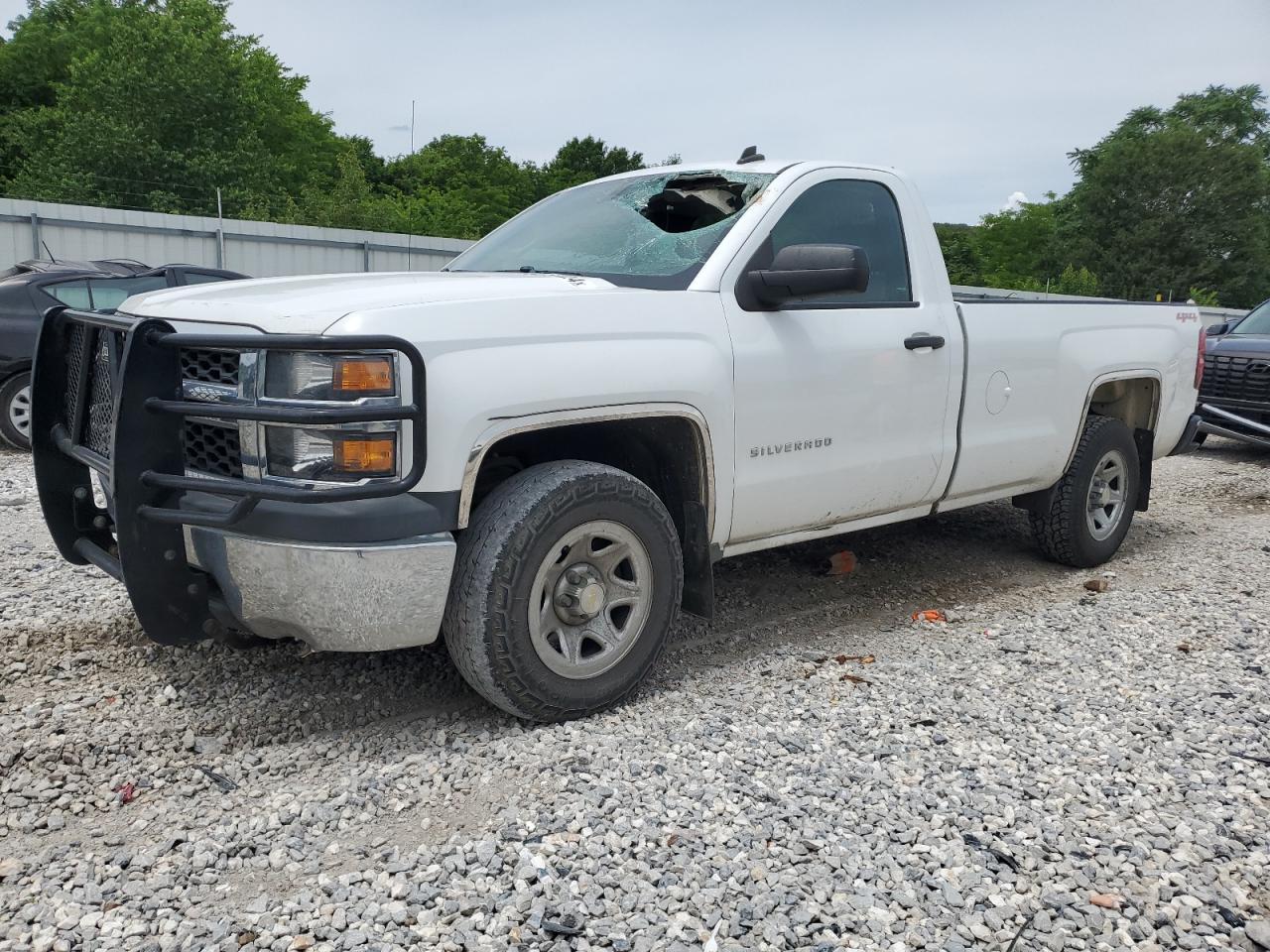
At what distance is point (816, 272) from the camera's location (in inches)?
142

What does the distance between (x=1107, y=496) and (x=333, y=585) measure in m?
4.47

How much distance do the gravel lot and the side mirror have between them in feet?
4.70

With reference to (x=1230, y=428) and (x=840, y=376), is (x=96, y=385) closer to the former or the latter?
(x=840, y=376)

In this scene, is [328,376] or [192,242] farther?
[192,242]

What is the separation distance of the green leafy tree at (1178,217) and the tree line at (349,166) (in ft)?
0.32

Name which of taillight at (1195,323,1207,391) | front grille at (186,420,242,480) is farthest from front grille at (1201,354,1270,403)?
front grille at (186,420,242,480)

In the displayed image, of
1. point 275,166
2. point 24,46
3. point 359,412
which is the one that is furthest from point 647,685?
point 24,46

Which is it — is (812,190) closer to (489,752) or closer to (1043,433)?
(1043,433)

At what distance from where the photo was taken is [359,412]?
2.75 m

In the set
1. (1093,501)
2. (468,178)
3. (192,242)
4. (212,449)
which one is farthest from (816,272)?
(468,178)

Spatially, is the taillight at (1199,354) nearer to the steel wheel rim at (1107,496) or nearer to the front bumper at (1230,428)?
the steel wheel rim at (1107,496)

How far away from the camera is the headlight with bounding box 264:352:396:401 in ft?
9.18

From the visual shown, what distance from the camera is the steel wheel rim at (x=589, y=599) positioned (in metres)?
3.26

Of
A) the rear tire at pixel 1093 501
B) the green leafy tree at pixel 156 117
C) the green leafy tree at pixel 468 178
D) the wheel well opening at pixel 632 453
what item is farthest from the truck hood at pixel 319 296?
the green leafy tree at pixel 468 178
